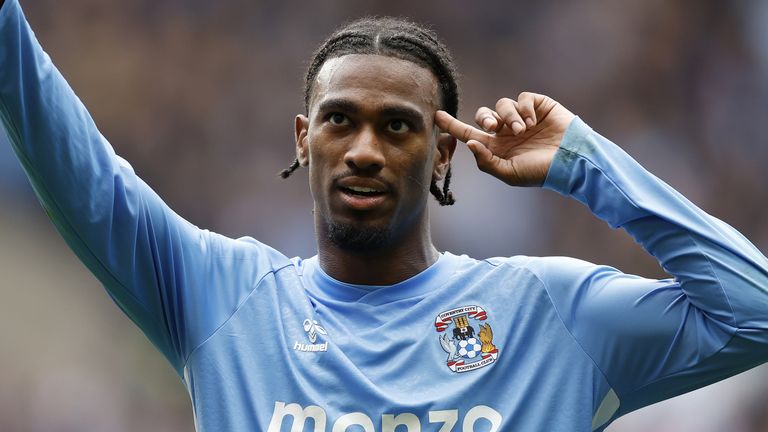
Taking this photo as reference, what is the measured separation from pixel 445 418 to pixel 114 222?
1082mm

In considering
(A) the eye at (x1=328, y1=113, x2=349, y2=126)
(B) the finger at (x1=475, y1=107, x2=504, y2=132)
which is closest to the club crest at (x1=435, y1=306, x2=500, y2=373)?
(B) the finger at (x1=475, y1=107, x2=504, y2=132)

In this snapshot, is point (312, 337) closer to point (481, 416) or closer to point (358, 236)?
point (358, 236)

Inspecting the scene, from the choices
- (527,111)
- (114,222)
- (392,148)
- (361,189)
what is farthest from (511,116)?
(114,222)

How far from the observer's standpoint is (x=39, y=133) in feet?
9.05

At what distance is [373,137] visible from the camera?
3.28 metres

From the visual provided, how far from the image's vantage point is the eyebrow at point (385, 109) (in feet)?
10.9

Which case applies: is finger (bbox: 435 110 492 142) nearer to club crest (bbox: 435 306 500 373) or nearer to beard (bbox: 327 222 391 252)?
beard (bbox: 327 222 391 252)

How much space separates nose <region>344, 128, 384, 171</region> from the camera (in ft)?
10.6

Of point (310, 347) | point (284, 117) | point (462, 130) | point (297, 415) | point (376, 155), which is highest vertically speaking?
point (284, 117)

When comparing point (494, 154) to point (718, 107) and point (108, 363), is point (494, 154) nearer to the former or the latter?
point (108, 363)

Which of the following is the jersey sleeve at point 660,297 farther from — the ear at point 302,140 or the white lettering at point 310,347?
the ear at point 302,140

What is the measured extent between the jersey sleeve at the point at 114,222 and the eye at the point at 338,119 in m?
0.48

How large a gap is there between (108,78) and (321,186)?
5.35 meters


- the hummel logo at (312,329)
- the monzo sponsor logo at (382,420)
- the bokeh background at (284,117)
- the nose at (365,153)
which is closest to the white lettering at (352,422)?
the monzo sponsor logo at (382,420)
